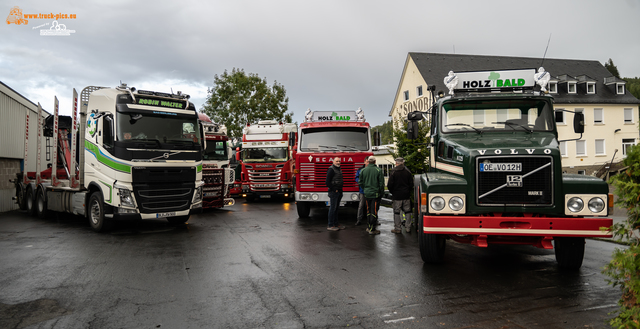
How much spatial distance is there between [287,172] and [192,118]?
900cm

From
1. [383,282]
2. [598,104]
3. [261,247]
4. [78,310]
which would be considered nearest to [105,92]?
[261,247]

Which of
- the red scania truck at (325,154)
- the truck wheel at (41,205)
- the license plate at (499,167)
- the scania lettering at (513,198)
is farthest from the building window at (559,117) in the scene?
the truck wheel at (41,205)

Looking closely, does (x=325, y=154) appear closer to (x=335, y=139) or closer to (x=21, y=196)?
(x=335, y=139)

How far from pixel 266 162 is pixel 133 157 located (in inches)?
388

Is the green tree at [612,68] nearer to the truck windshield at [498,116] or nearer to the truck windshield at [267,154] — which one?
the truck windshield at [267,154]

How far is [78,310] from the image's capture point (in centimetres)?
466

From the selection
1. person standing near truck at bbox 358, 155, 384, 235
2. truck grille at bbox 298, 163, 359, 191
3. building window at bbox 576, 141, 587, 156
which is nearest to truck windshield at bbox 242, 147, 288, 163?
truck grille at bbox 298, 163, 359, 191

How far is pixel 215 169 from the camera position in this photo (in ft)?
49.9

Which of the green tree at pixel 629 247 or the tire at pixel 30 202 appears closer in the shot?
the green tree at pixel 629 247

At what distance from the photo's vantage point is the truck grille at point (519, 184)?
576cm

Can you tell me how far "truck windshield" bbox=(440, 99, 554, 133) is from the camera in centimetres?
686

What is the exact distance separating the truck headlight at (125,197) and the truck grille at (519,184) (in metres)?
7.85

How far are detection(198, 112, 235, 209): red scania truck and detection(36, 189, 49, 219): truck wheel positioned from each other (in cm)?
499

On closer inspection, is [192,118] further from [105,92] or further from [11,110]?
[11,110]
